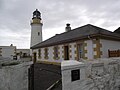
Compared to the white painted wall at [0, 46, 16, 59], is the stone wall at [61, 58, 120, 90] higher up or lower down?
lower down

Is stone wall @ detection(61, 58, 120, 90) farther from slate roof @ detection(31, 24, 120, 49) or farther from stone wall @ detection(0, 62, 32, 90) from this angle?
slate roof @ detection(31, 24, 120, 49)

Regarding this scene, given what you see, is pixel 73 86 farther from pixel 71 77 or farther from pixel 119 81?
pixel 119 81

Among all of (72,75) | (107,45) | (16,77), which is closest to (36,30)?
(107,45)

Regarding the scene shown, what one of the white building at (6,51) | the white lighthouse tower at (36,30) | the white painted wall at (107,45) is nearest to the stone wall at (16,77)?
the white painted wall at (107,45)

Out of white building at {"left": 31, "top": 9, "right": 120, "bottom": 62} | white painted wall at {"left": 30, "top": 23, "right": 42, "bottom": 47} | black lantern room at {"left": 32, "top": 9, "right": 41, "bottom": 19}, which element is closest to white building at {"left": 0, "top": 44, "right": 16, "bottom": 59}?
white painted wall at {"left": 30, "top": 23, "right": 42, "bottom": 47}

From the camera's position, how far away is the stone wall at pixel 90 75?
304 cm

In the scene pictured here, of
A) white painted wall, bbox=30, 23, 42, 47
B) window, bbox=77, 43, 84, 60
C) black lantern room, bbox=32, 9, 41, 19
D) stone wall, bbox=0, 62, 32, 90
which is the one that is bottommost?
stone wall, bbox=0, 62, 32, 90

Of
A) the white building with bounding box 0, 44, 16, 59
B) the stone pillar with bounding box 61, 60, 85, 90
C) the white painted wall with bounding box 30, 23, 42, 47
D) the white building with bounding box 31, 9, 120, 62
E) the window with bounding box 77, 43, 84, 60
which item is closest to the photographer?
the stone pillar with bounding box 61, 60, 85, 90

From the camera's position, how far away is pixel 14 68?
3.69m

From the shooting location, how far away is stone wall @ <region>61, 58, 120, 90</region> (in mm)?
3042

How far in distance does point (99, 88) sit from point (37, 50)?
1584cm

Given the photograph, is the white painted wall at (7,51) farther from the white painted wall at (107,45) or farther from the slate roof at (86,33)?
the white painted wall at (107,45)

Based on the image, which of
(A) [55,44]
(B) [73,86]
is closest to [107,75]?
(B) [73,86]

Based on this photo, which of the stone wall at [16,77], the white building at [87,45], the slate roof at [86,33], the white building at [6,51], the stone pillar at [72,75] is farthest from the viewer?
the white building at [6,51]
